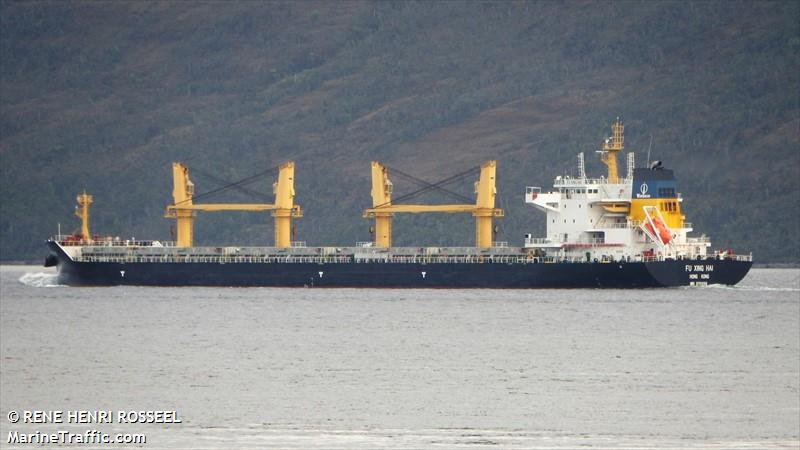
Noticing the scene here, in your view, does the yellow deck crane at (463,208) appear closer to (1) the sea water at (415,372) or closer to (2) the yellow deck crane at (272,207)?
(2) the yellow deck crane at (272,207)

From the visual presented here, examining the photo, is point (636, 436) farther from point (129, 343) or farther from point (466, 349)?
point (129, 343)

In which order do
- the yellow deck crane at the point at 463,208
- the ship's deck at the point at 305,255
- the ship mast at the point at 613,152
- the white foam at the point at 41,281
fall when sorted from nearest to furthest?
the ship mast at the point at 613,152 → the ship's deck at the point at 305,255 → the yellow deck crane at the point at 463,208 → the white foam at the point at 41,281

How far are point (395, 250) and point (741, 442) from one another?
51786 millimetres

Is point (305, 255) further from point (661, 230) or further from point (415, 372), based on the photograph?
point (415, 372)

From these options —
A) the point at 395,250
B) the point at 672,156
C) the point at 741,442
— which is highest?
the point at 672,156

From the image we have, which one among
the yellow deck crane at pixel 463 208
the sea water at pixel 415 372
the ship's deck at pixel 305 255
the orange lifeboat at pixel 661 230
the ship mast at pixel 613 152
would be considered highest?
the ship mast at pixel 613 152

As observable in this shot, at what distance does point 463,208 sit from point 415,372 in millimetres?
40987

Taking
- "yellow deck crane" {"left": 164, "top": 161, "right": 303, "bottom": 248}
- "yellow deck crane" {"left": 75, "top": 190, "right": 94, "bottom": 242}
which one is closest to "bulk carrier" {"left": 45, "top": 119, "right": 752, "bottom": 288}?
"yellow deck crane" {"left": 164, "top": 161, "right": 303, "bottom": 248}

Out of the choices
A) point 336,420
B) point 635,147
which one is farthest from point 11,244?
point 336,420

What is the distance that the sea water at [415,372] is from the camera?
1303 inches

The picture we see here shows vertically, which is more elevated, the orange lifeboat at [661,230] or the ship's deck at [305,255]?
the orange lifeboat at [661,230]

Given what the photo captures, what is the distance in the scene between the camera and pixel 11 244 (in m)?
188

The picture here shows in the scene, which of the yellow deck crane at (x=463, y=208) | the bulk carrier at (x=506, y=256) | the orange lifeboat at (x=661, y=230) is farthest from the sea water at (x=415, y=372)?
the yellow deck crane at (x=463, y=208)

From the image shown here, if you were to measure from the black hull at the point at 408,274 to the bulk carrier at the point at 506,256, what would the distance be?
0.05 meters
